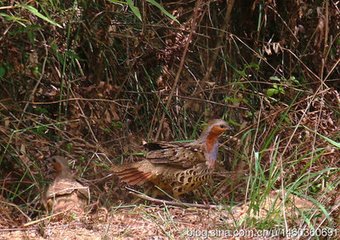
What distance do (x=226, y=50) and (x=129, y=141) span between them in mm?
1257

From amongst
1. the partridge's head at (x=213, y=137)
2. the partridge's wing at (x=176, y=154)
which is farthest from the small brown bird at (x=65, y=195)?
the partridge's head at (x=213, y=137)

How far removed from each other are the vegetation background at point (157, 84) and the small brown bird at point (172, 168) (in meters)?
0.19

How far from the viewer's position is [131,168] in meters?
5.94

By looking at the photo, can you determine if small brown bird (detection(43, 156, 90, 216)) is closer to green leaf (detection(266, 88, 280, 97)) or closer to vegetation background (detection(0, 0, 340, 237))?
vegetation background (detection(0, 0, 340, 237))

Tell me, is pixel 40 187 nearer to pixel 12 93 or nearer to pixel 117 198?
pixel 117 198

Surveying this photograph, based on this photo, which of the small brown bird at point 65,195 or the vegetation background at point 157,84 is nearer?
the small brown bird at point 65,195

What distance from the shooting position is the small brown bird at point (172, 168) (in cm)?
595

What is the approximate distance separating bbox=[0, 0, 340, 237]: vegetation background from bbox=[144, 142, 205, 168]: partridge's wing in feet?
A: 0.96

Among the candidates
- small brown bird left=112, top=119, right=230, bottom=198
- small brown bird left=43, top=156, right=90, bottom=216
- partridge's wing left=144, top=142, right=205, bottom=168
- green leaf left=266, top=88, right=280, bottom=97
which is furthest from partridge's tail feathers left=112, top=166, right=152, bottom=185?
green leaf left=266, top=88, right=280, bottom=97

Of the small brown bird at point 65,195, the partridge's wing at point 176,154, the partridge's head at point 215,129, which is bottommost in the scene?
the small brown bird at point 65,195

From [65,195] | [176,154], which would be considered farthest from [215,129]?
[65,195]

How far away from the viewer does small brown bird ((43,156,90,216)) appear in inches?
217

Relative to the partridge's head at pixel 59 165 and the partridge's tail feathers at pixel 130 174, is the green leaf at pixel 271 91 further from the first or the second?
the partridge's head at pixel 59 165

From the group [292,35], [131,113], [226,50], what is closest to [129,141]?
[131,113]
